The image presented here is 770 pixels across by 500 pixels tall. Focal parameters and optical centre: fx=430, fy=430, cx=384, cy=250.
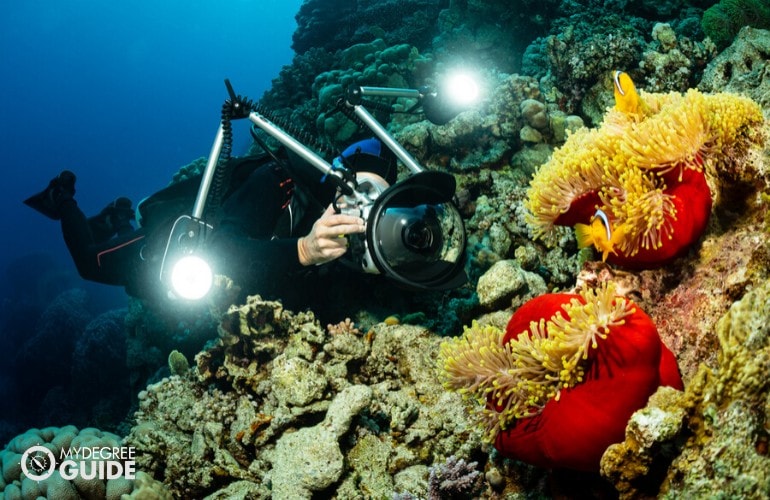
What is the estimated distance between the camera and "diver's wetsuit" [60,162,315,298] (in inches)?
118

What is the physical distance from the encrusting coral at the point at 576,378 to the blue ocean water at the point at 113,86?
48792 mm

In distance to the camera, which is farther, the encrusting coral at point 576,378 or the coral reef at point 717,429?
the encrusting coral at point 576,378

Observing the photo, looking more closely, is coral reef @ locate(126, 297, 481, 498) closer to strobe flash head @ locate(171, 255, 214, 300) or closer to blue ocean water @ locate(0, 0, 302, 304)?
strobe flash head @ locate(171, 255, 214, 300)

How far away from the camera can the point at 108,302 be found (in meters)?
23.1

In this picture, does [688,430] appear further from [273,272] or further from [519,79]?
[519,79]

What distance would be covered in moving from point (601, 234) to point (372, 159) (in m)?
1.82

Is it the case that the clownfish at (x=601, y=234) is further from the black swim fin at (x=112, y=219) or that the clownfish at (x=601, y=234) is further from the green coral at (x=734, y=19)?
the black swim fin at (x=112, y=219)

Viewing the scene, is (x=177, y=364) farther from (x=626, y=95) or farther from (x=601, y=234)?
(x=626, y=95)

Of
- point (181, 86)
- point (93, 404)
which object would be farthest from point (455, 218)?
point (181, 86)

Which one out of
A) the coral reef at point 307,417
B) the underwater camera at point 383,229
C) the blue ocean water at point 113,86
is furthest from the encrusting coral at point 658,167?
the blue ocean water at point 113,86

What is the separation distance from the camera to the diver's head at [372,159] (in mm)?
3109

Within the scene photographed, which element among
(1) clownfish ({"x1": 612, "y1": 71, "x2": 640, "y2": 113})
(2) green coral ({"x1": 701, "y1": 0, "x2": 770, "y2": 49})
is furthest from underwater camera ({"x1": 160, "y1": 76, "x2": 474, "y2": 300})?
Result: (2) green coral ({"x1": 701, "y1": 0, "x2": 770, "y2": 49})

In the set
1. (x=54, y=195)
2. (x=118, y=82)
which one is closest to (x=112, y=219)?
(x=54, y=195)

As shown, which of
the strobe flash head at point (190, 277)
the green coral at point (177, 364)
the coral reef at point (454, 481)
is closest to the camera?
the coral reef at point (454, 481)
